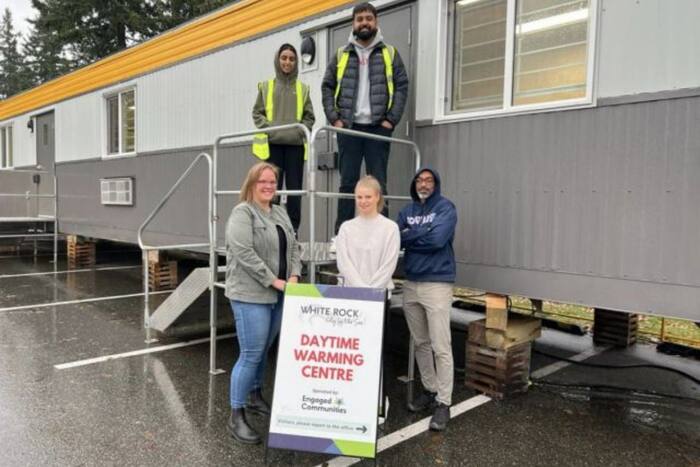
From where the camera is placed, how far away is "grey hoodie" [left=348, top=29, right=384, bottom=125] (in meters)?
4.23

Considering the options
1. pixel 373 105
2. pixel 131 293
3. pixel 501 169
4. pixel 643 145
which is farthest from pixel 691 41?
pixel 131 293

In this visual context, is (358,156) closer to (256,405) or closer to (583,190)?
(583,190)

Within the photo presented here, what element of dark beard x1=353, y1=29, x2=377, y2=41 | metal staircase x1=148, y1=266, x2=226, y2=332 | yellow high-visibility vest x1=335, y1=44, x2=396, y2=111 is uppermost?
dark beard x1=353, y1=29, x2=377, y2=41

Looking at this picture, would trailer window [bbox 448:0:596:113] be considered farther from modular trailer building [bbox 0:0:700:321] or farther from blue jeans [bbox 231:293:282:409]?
blue jeans [bbox 231:293:282:409]

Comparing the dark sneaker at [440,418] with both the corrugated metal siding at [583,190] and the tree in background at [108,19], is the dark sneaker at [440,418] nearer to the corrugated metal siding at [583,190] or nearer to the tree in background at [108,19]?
the corrugated metal siding at [583,190]

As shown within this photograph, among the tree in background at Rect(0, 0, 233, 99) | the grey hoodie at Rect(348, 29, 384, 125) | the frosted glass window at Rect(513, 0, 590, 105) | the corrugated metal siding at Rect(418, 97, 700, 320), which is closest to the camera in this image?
the corrugated metal siding at Rect(418, 97, 700, 320)

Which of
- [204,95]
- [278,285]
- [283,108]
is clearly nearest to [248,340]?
[278,285]

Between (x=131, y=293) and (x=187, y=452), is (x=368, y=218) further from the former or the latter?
(x=131, y=293)

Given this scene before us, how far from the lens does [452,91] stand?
4.59 m

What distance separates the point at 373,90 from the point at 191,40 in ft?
14.3

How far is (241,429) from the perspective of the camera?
3395 millimetres

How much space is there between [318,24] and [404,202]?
2048mm

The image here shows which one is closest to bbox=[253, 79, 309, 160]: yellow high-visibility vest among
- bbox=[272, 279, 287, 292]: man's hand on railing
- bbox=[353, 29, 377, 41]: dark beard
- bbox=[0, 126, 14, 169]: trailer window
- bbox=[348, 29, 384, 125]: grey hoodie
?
bbox=[348, 29, 384, 125]: grey hoodie

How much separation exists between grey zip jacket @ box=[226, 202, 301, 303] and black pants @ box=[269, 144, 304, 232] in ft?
4.01
